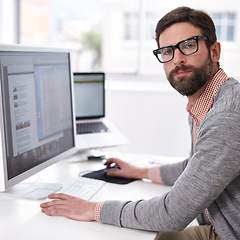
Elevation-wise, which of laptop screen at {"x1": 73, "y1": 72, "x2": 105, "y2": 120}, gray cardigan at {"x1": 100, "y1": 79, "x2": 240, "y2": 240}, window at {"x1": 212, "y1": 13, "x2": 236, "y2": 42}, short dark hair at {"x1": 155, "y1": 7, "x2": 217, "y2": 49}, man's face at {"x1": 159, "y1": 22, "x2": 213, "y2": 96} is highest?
window at {"x1": 212, "y1": 13, "x2": 236, "y2": 42}

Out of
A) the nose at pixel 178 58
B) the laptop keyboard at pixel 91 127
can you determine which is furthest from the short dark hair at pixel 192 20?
the laptop keyboard at pixel 91 127

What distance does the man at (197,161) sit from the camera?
931 millimetres

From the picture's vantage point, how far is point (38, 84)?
1.26m

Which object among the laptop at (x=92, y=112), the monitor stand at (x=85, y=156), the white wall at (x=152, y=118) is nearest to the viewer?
the monitor stand at (x=85, y=156)

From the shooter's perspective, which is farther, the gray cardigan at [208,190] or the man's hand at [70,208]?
the man's hand at [70,208]

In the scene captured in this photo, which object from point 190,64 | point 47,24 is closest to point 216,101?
point 190,64

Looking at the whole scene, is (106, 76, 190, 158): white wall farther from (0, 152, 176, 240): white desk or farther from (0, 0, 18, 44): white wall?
(0, 152, 176, 240): white desk

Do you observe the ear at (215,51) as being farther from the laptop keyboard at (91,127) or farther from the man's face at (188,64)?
the laptop keyboard at (91,127)

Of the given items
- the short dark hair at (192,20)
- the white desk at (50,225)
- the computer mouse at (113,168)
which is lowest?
the white desk at (50,225)

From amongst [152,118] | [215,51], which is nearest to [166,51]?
[215,51]

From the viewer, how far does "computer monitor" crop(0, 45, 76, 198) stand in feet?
3.55

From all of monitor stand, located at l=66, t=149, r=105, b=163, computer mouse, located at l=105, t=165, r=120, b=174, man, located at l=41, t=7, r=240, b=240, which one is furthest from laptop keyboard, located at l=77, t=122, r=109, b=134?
man, located at l=41, t=7, r=240, b=240

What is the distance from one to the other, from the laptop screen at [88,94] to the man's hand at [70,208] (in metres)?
0.84

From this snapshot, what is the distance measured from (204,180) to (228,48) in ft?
8.67
